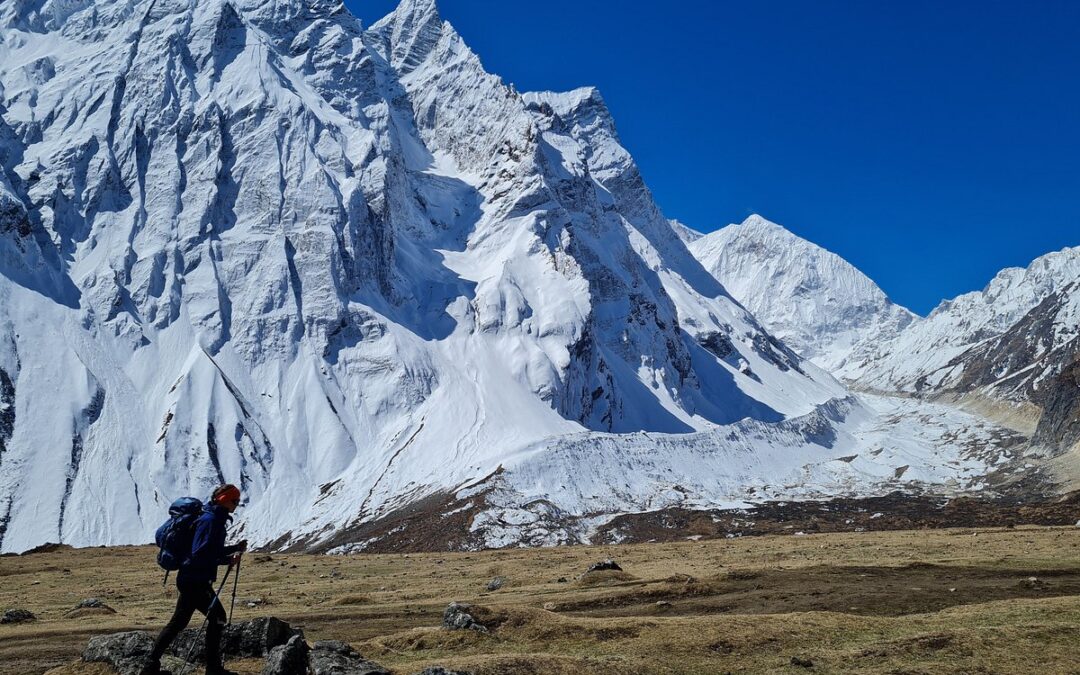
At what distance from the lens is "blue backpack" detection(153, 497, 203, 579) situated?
15.9 meters

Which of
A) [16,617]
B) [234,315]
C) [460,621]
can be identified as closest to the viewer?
[460,621]

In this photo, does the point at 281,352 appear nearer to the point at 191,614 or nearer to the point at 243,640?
the point at 243,640

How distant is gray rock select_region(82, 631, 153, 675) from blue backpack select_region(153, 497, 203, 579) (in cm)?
199

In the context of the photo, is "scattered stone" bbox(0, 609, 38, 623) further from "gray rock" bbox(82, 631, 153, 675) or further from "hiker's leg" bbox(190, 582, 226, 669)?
"hiker's leg" bbox(190, 582, 226, 669)

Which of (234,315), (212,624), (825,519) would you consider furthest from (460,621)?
(234,315)

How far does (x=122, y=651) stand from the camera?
16.5 meters

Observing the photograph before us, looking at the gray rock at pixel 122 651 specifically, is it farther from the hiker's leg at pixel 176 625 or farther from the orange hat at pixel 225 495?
the orange hat at pixel 225 495

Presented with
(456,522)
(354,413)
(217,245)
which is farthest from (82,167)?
(456,522)

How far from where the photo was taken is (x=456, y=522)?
10344 cm

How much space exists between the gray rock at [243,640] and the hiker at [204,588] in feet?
7.61

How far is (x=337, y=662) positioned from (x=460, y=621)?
22.8ft

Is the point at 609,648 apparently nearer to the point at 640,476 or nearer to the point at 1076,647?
the point at 1076,647

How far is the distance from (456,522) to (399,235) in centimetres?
10421

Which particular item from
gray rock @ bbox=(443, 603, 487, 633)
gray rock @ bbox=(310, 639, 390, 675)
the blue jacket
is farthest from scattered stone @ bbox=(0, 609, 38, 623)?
gray rock @ bbox=(310, 639, 390, 675)
